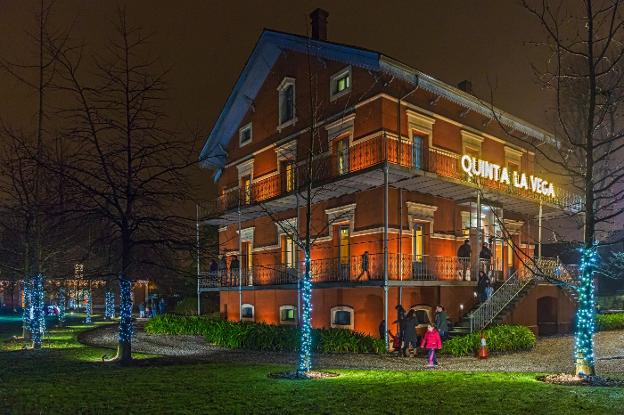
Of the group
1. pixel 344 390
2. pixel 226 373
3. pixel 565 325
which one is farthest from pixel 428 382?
pixel 565 325

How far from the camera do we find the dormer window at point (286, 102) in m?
27.0

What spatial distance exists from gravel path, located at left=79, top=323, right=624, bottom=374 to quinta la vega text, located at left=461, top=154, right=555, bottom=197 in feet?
22.1

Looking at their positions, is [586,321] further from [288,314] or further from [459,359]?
[288,314]

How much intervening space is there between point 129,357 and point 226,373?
147 inches

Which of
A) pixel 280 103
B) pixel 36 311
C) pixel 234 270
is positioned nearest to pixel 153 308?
pixel 234 270

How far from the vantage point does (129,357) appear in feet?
52.3

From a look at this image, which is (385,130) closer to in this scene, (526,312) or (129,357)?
(526,312)

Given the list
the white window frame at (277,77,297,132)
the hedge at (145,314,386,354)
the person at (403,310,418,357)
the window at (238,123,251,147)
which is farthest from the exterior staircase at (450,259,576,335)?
the window at (238,123,251,147)

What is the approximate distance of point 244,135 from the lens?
31281mm

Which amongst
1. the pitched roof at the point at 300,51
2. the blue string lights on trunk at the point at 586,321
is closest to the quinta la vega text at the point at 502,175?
the pitched roof at the point at 300,51

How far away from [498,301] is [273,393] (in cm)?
1301

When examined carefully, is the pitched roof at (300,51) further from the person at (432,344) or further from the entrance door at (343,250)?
the person at (432,344)

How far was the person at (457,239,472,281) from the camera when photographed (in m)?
22.5

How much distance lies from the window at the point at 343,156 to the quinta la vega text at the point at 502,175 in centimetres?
453
